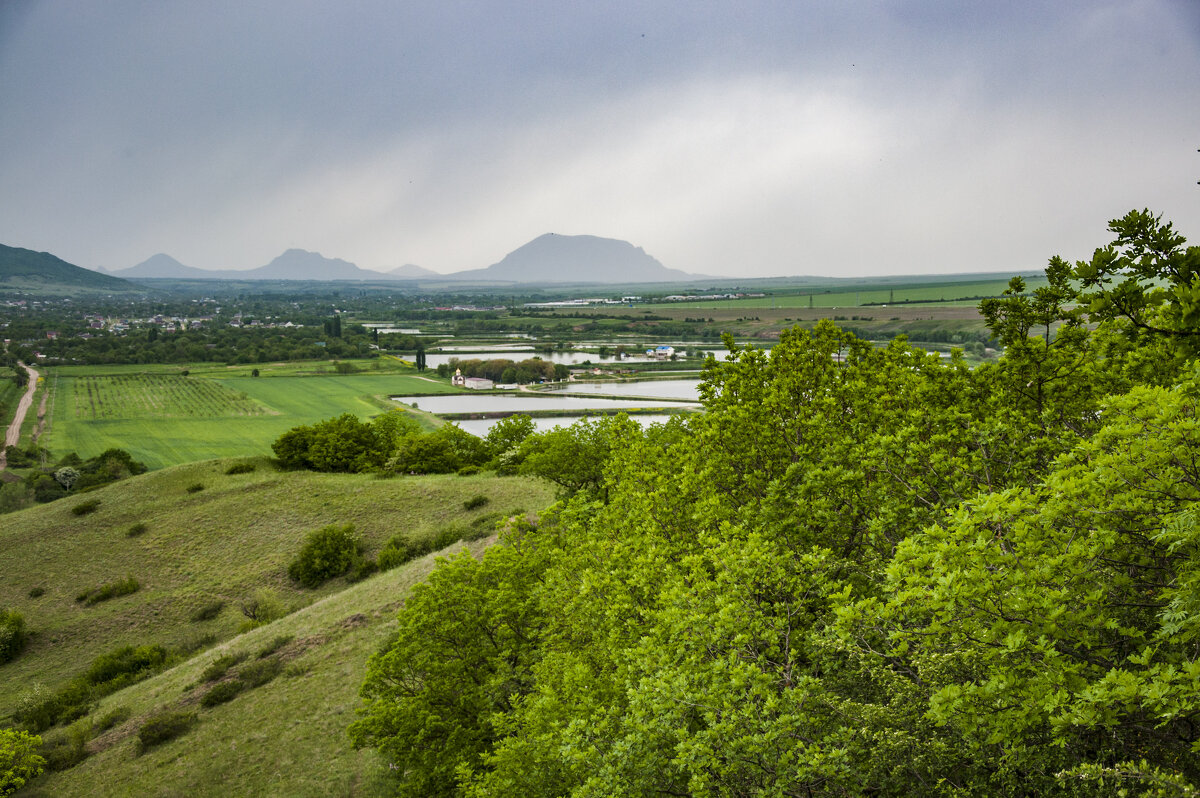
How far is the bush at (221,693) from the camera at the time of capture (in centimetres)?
3284

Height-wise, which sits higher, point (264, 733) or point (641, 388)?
point (641, 388)

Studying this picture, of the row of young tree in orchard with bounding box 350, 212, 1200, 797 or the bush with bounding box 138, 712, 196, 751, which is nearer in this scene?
the row of young tree in orchard with bounding box 350, 212, 1200, 797

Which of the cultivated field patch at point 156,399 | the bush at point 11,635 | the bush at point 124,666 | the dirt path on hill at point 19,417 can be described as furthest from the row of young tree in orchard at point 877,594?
the cultivated field patch at point 156,399

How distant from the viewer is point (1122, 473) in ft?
30.1

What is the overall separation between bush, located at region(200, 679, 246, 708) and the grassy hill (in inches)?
23.9

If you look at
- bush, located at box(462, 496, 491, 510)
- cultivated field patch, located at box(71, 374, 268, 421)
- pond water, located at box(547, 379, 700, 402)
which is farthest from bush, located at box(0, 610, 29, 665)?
pond water, located at box(547, 379, 700, 402)

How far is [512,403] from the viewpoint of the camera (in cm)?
13362

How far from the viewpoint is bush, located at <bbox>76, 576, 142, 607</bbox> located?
50000 mm

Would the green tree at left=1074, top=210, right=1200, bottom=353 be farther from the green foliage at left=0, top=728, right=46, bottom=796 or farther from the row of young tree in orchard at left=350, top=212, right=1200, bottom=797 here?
the green foliage at left=0, top=728, right=46, bottom=796

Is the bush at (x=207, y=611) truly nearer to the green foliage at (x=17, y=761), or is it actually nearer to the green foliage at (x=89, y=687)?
the green foliage at (x=89, y=687)

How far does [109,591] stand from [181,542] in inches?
305

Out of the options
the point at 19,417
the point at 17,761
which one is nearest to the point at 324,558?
the point at 17,761

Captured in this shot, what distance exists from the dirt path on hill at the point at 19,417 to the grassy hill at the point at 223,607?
51114 mm

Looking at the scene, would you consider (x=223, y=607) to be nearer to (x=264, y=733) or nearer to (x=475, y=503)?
(x=475, y=503)
